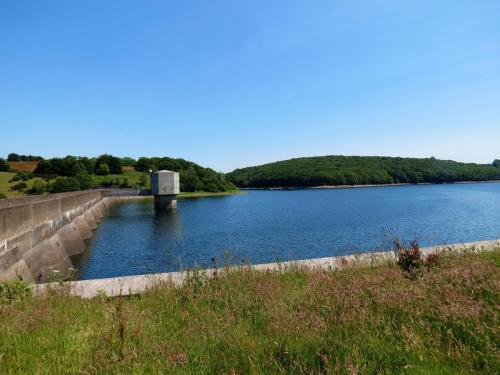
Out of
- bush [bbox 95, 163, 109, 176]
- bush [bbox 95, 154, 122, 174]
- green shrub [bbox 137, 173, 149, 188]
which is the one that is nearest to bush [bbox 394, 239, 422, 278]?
green shrub [bbox 137, 173, 149, 188]

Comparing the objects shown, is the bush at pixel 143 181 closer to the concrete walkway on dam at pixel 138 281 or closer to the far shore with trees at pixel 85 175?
the far shore with trees at pixel 85 175

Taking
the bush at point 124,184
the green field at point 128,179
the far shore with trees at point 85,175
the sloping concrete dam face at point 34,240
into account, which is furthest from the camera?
the bush at point 124,184

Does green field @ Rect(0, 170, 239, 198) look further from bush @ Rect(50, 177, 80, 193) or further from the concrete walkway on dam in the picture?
the concrete walkway on dam

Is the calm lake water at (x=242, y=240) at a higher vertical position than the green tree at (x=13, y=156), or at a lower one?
lower

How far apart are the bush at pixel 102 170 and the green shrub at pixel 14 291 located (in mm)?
131642

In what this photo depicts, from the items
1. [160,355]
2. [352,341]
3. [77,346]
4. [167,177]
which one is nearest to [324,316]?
[352,341]

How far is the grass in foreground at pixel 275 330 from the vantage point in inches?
148

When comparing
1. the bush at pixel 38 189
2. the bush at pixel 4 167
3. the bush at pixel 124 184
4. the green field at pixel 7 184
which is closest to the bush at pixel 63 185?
the bush at pixel 38 189

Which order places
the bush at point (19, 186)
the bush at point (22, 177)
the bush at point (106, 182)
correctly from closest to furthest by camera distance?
the bush at point (19, 186)
the bush at point (22, 177)
the bush at point (106, 182)

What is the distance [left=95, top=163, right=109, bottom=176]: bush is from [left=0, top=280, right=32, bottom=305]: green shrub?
432 ft

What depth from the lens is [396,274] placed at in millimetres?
6734

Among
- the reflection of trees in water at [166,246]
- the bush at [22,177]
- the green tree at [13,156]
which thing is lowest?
the reflection of trees in water at [166,246]

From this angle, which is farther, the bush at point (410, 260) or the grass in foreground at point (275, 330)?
the bush at point (410, 260)

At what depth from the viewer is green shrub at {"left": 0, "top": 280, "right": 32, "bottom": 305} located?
20.7 feet
